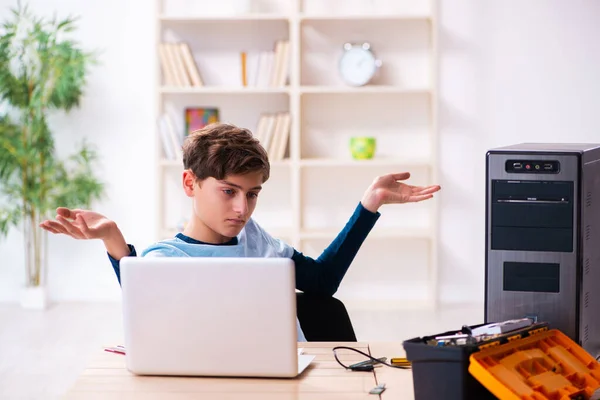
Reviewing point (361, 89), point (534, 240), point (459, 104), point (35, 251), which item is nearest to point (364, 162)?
point (361, 89)

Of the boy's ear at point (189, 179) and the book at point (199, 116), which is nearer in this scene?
the boy's ear at point (189, 179)

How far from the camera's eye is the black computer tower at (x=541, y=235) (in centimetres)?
163

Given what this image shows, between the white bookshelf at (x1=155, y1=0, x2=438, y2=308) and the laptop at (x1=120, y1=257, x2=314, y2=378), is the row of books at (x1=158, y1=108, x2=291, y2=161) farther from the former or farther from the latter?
the laptop at (x1=120, y1=257, x2=314, y2=378)

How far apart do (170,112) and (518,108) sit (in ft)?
6.56

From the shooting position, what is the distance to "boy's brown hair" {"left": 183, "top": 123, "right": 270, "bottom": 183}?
190 cm

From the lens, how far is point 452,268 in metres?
5.07

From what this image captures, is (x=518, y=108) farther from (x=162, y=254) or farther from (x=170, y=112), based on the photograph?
(x=162, y=254)

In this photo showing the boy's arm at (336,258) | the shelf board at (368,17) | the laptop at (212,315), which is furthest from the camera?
the shelf board at (368,17)

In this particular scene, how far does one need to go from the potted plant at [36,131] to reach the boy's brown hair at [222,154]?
117 inches

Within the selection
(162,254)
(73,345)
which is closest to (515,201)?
(162,254)

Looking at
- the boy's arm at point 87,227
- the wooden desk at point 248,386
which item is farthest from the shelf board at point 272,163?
the wooden desk at point 248,386

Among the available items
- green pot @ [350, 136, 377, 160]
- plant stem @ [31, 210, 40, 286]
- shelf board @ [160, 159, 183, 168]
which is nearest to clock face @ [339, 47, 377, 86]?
green pot @ [350, 136, 377, 160]

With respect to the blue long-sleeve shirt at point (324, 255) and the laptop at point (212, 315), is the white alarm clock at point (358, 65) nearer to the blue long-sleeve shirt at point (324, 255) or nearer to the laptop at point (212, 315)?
the blue long-sleeve shirt at point (324, 255)

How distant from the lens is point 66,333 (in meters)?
4.40
